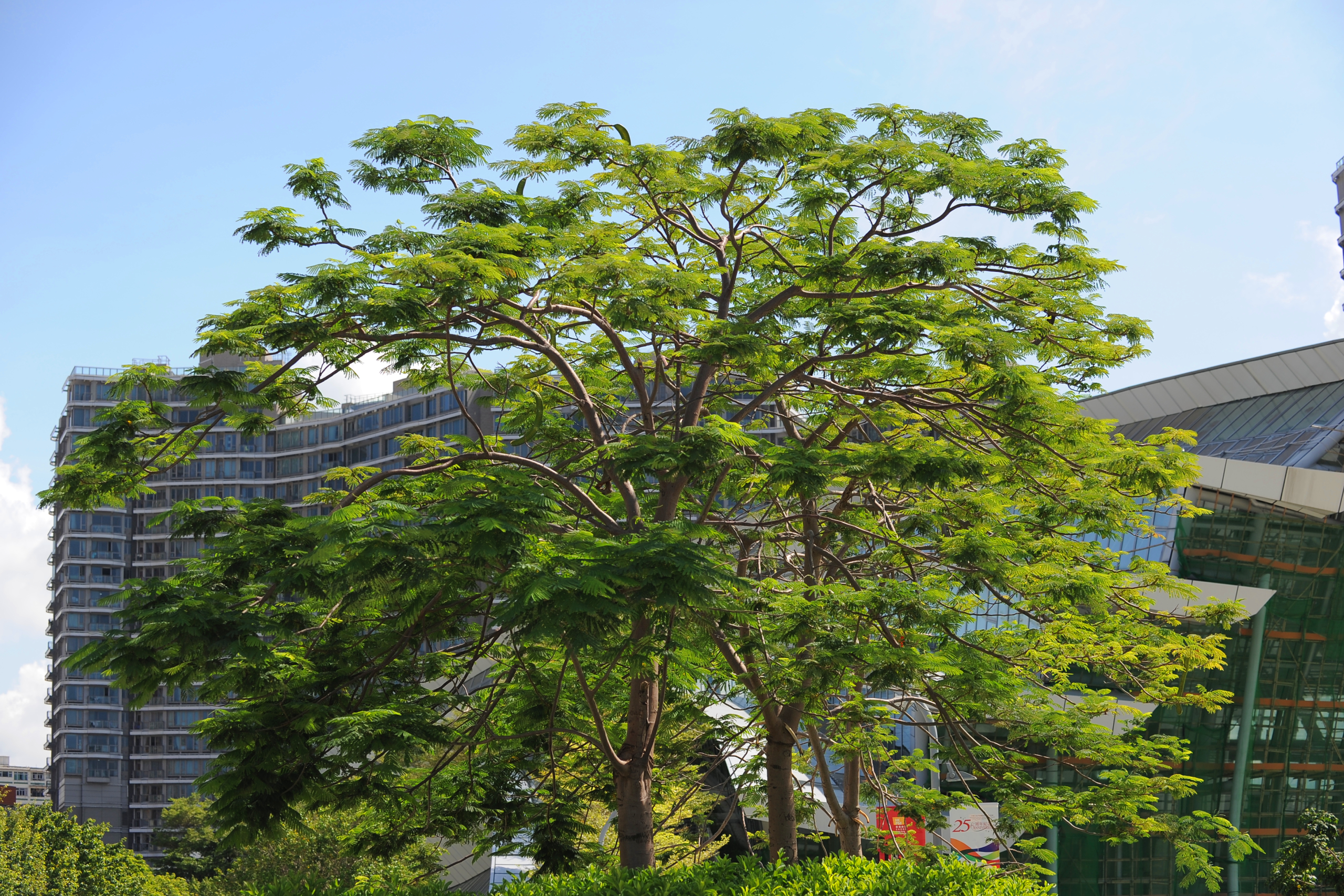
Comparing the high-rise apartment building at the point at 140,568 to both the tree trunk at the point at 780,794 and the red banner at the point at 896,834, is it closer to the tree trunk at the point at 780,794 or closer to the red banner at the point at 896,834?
the red banner at the point at 896,834

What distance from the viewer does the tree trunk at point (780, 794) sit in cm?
1484

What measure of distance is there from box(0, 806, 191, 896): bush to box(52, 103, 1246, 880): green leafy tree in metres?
30.4

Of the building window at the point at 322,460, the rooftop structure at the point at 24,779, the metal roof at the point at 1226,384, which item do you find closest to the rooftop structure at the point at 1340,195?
the metal roof at the point at 1226,384

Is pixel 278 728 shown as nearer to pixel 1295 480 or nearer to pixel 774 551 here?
pixel 774 551

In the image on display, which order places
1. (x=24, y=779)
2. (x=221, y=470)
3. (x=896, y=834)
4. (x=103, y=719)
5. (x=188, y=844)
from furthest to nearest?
(x=24, y=779) < (x=221, y=470) < (x=103, y=719) < (x=188, y=844) < (x=896, y=834)

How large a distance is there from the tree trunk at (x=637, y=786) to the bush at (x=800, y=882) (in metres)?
2.34

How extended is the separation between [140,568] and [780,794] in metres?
95.4

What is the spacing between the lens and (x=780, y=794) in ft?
48.9

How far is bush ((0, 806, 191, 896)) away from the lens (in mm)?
38656

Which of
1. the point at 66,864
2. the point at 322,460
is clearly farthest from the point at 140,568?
the point at 66,864

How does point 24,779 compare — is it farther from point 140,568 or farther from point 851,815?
point 851,815

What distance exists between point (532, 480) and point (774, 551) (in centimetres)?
488

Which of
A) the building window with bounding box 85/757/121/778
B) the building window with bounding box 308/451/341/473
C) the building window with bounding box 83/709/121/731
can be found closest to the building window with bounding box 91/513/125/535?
the building window with bounding box 83/709/121/731

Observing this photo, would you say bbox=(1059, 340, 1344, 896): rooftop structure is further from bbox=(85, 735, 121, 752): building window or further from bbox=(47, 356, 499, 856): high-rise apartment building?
bbox=(85, 735, 121, 752): building window
